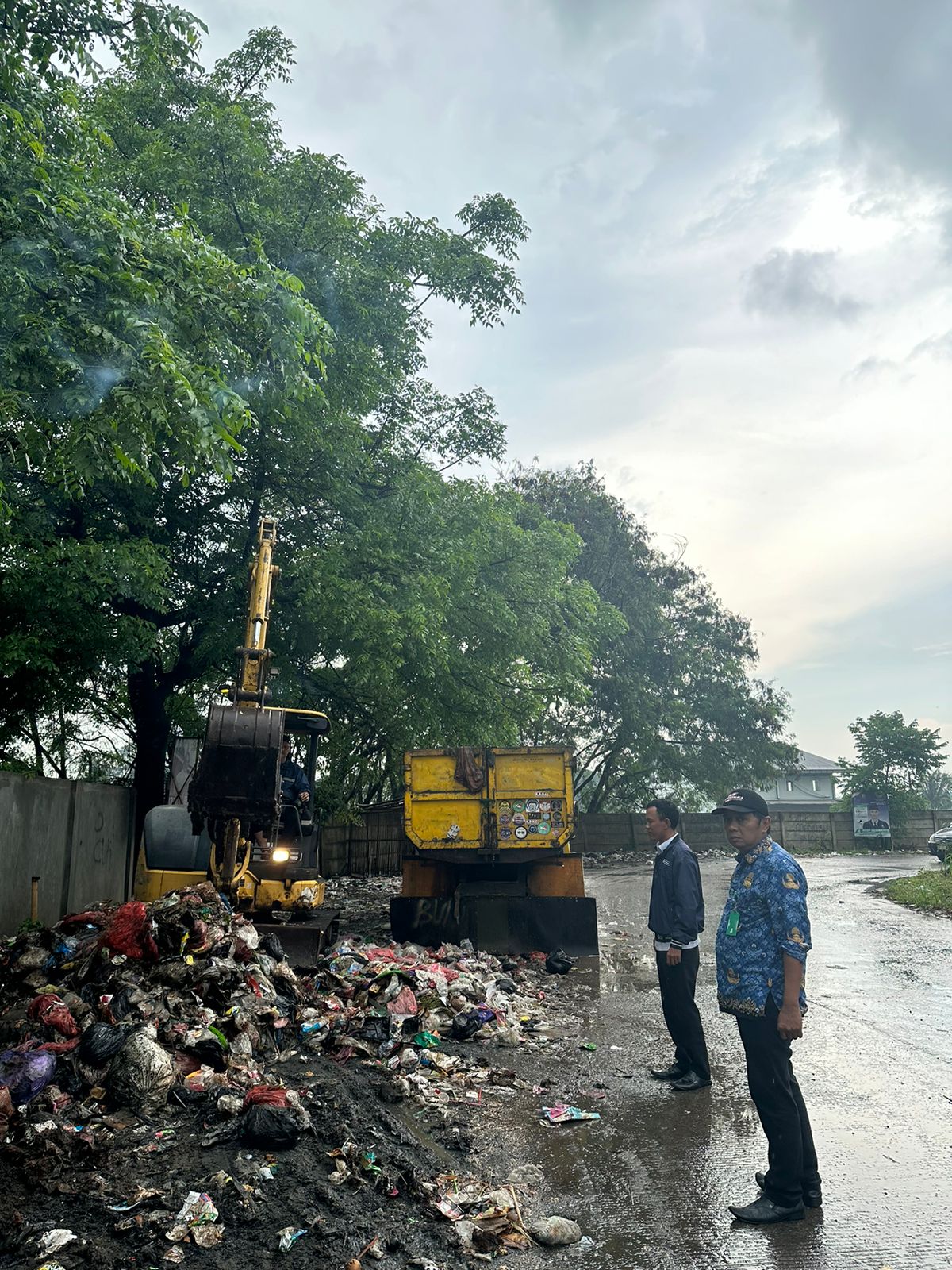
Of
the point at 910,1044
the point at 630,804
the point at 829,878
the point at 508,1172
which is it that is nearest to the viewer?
the point at 508,1172

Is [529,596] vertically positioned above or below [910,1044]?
above

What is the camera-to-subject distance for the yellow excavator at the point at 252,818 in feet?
25.0

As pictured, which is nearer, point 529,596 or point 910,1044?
point 910,1044

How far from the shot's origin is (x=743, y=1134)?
5.19 metres

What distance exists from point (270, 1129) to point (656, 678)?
31.7 meters

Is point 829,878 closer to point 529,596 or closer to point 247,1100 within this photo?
point 529,596

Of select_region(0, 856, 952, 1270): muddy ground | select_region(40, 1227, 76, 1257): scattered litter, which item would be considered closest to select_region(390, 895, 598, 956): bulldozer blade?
select_region(0, 856, 952, 1270): muddy ground

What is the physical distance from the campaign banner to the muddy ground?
29774mm

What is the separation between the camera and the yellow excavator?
7.61m

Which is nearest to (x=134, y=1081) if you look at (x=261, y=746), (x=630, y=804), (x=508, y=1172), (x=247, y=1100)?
(x=247, y=1100)

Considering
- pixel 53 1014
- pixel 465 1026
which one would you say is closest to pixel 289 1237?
pixel 53 1014

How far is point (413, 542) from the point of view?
14.6 meters

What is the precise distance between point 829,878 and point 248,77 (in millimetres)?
20188

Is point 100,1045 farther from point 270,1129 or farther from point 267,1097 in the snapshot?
point 270,1129
